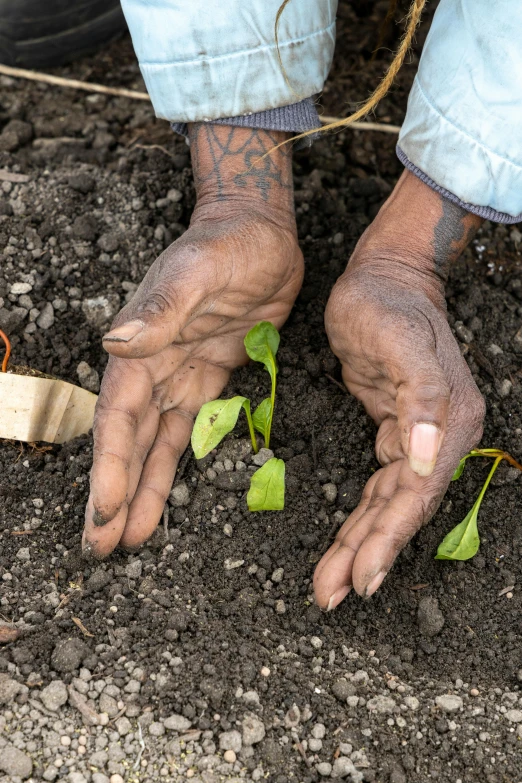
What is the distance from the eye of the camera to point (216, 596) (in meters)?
1.94

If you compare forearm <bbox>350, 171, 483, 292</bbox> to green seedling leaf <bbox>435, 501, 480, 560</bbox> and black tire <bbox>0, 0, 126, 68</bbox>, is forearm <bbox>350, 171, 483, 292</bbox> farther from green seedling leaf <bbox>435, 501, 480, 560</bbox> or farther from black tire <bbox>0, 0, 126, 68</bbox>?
black tire <bbox>0, 0, 126, 68</bbox>

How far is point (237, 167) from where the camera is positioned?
8.09 ft

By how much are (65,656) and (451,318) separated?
1.52 meters

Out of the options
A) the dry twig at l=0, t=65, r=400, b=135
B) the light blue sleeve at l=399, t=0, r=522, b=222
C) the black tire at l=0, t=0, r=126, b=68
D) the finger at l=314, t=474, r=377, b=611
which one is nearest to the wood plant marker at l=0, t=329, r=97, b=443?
the finger at l=314, t=474, r=377, b=611

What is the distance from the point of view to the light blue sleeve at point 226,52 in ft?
7.06

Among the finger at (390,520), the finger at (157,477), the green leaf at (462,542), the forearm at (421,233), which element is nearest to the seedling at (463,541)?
the green leaf at (462,542)

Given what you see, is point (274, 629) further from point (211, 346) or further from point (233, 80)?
point (233, 80)

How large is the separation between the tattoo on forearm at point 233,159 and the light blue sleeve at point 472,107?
0.47 metres

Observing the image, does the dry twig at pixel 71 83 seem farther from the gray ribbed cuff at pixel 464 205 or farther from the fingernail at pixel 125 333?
the fingernail at pixel 125 333

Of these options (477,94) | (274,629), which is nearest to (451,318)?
(477,94)

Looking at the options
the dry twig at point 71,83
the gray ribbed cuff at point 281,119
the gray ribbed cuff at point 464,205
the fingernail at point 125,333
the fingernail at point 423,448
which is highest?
the gray ribbed cuff at point 281,119

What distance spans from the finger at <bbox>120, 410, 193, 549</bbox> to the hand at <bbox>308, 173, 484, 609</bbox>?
0.45 m

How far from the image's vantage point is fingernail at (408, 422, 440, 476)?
1.68 meters

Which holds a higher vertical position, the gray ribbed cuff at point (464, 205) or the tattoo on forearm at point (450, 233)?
the gray ribbed cuff at point (464, 205)
